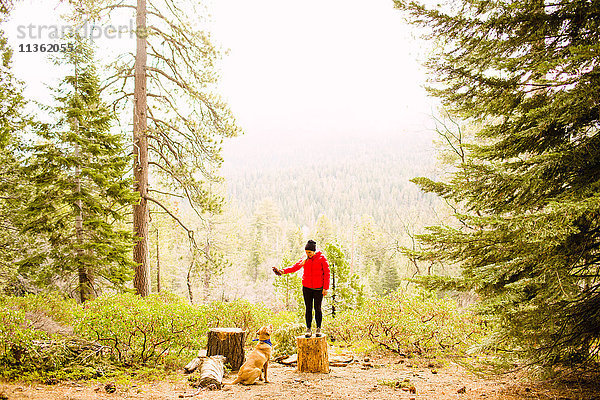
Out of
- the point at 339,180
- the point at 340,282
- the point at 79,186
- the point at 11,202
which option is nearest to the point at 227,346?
the point at 79,186

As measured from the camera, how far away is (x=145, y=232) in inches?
431

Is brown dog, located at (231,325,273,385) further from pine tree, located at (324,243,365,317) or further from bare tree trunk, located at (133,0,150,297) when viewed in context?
pine tree, located at (324,243,365,317)

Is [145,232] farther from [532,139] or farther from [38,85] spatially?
[532,139]

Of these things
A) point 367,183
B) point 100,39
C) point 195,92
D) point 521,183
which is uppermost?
point 367,183

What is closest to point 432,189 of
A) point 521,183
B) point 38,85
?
point 521,183

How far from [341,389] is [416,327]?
3.18 meters

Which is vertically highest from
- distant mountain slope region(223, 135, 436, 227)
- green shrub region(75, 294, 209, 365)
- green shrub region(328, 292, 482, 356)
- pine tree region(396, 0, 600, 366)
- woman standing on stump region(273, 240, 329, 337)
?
distant mountain slope region(223, 135, 436, 227)

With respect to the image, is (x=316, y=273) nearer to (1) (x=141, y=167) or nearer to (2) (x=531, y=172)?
(2) (x=531, y=172)

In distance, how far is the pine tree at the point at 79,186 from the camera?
1041cm

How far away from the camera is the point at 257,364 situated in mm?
→ 5836

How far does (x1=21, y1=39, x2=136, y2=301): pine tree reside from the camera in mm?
10406

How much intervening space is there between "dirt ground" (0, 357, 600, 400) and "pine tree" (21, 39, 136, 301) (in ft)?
20.9

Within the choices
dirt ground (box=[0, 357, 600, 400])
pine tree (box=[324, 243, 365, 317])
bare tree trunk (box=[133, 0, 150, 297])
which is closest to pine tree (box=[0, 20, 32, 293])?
bare tree trunk (box=[133, 0, 150, 297])

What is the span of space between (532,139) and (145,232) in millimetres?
10407
